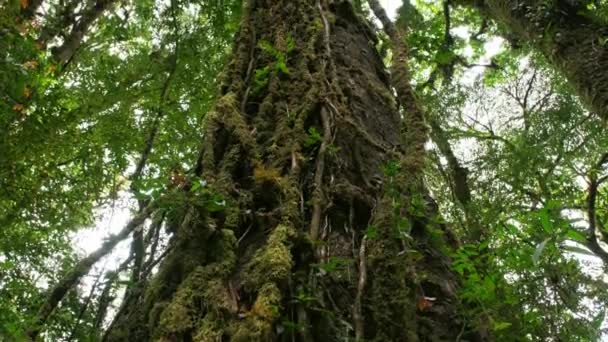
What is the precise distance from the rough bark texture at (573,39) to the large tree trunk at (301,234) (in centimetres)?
167

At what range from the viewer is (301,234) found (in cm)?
180

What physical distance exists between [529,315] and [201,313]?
1125 mm

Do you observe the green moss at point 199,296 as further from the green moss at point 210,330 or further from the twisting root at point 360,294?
the twisting root at point 360,294

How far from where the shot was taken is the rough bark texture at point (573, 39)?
11.8ft

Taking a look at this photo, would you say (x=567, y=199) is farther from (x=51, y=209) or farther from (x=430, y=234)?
(x=51, y=209)

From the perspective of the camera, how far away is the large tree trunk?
159 centimetres

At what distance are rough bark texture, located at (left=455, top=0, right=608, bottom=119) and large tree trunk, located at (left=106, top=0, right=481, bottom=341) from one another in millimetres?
1666

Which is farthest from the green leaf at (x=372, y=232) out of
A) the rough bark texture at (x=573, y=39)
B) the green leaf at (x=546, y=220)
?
the rough bark texture at (x=573, y=39)

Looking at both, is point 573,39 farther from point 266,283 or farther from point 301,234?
point 266,283

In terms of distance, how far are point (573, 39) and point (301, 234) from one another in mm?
3025

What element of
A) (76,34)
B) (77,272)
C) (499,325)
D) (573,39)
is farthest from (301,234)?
(76,34)

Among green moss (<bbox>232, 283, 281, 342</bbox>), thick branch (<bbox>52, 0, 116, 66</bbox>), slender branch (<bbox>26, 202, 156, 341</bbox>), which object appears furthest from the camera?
thick branch (<bbox>52, 0, 116, 66</bbox>)

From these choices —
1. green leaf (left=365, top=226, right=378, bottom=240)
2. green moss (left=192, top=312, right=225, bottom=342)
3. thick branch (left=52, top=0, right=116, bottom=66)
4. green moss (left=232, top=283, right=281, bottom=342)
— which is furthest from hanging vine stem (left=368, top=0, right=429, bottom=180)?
thick branch (left=52, top=0, right=116, bottom=66)

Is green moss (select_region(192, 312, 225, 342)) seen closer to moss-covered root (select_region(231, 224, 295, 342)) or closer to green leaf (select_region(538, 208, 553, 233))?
moss-covered root (select_region(231, 224, 295, 342))
